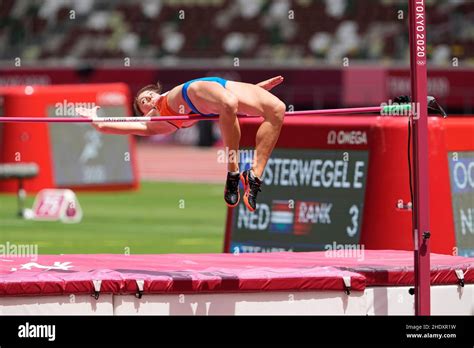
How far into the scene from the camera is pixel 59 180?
20828 millimetres

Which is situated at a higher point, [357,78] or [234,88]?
[357,78]

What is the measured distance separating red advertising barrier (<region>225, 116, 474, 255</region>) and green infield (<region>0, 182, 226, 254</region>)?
6.28 ft

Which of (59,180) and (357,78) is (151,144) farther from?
(59,180)

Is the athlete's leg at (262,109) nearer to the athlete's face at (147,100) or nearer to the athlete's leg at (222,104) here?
the athlete's leg at (222,104)

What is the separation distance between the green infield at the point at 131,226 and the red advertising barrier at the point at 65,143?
368 millimetres

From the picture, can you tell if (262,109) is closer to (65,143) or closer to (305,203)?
(305,203)

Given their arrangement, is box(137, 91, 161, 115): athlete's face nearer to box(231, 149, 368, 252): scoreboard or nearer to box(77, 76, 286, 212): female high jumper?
box(77, 76, 286, 212): female high jumper

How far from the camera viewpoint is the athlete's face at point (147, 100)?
8.53 meters

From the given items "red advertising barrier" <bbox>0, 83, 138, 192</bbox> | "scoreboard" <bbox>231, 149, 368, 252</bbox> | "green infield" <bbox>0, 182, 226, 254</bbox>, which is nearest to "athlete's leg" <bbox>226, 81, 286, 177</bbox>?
"scoreboard" <bbox>231, 149, 368, 252</bbox>

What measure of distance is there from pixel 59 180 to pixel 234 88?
13.1m

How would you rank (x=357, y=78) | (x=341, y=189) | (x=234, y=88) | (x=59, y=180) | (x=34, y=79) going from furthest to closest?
(x=34, y=79) < (x=357, y=78) < (x=59, y=180) < (x=341, y=189) < (x=234, y=88)

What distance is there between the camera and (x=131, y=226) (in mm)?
16406
